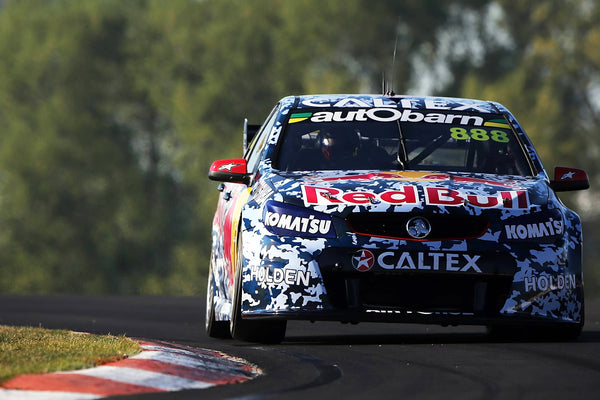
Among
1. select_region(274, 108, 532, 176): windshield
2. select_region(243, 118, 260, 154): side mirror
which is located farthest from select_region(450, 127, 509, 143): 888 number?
select_region(243, 118, 260, 154): side mirror

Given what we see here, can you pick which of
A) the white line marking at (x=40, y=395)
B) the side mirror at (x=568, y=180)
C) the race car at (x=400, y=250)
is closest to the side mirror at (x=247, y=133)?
the race car at (x=400, y=250)

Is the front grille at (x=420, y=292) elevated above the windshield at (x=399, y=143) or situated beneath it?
situated beneath

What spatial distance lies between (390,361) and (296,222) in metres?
1.11

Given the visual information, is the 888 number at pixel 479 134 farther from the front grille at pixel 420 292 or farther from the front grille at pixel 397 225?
the front grille at pixel 420 292

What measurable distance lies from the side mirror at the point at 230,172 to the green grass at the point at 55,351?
1299mm

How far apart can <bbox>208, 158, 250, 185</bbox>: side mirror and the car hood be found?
0.41 meters

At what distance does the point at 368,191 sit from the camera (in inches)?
375

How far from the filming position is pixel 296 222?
9414 mm

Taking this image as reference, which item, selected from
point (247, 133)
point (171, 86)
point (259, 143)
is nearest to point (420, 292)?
point (259, 143)

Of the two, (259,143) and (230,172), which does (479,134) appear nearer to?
(259,143)

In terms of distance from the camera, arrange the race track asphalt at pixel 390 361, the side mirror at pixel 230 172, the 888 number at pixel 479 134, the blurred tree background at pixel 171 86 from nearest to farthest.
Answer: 1. the race track asphalt at pixel 390 361
2. the side mirror at pixel 230 172
3. the 888 number at pixel 479 134
4. the blurred tree background at pixel 171 86

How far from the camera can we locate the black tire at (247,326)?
977cm

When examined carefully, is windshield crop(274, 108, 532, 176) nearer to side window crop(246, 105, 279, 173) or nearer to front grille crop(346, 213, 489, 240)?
side window crop(246, 105, 279, 173)

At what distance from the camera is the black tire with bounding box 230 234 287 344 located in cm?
977
